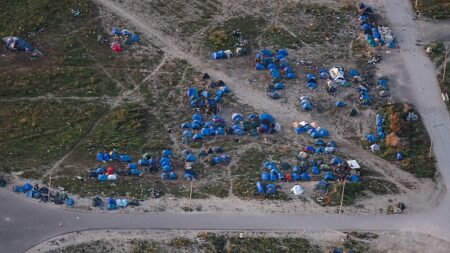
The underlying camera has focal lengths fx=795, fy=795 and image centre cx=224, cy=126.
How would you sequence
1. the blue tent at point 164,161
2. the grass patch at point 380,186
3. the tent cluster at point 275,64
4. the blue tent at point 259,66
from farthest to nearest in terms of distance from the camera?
1. the blue tent at point 259,66
2. the tent cluster at point 275,64
3. the blue tent at point 164,161
4. the grass patch at point 380,186

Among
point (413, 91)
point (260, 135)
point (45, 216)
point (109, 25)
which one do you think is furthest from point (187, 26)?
point (45, 216)

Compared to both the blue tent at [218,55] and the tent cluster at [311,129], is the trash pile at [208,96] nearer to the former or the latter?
the blue tent at [218,55]

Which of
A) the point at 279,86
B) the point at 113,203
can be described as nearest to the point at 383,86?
the point at 279,86

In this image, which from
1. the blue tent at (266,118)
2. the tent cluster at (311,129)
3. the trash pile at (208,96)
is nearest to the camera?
the tent cluster at (311,129)

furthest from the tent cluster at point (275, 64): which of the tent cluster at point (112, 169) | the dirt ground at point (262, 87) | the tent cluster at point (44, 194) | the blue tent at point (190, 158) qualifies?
the tent cluster at point (44, 194)

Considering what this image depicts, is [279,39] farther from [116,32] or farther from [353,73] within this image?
[116,32]

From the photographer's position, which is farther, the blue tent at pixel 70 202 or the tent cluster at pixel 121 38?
the tent cluster at pixel 121 38

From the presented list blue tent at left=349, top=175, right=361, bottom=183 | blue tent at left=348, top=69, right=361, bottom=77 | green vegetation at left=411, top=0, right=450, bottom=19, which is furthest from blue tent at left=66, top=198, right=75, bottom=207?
green vegetation at left=411, top=0, right=450, bottom=19
